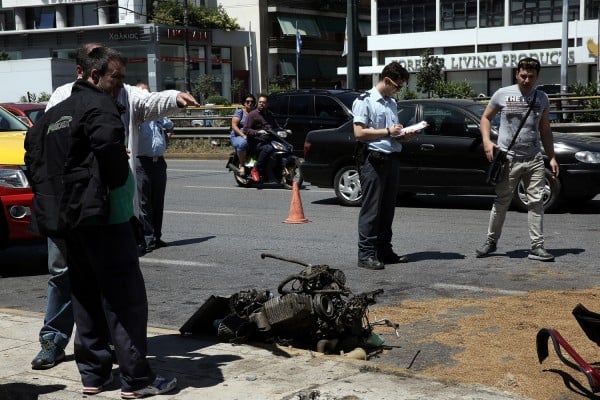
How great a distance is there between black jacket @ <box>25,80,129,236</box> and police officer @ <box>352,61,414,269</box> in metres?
4.35

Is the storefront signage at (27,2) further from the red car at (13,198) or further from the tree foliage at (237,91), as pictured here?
the red car at (13,198)

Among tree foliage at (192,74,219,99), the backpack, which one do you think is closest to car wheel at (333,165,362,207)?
the backpack

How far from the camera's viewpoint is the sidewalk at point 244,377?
16.3 feet

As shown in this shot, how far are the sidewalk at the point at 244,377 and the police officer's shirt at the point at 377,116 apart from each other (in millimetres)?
3425

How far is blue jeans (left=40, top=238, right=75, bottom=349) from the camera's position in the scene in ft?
18.9

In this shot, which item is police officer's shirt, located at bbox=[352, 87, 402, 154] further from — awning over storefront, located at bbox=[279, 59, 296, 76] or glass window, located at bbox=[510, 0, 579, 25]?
awning over storefront, located at bbox=[279, 59, 296, 76]

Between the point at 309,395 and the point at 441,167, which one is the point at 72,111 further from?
the point at 441,167

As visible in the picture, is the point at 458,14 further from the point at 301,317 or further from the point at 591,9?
the point at 301,317

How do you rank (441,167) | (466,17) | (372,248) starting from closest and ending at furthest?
(372,248), (441,167), (466,17)

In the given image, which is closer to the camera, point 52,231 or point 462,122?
point 52,231

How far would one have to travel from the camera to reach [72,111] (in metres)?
4.90

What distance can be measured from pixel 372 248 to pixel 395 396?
14.3ft

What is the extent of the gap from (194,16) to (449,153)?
54.7 metres

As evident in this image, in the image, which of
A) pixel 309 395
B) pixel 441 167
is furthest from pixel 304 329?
pixel 441 167
